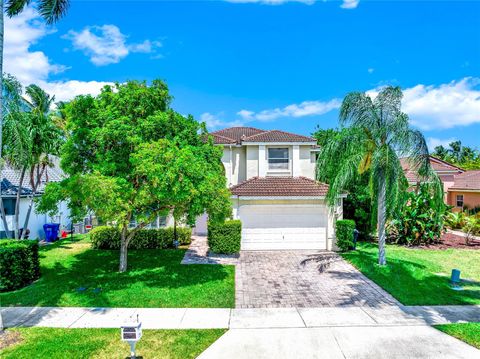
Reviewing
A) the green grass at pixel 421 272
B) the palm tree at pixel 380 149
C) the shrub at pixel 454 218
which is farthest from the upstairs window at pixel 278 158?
the shrub at pixel 454 218

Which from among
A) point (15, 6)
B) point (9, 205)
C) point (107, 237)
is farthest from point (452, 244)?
point (9, 205)

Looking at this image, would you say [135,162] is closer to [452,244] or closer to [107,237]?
[107,237]

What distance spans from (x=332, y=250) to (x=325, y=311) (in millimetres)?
8102

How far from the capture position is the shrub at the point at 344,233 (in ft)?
52.5

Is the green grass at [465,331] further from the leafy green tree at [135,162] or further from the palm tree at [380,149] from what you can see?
the leafy green tree at [135,162]

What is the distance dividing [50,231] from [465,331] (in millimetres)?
21315

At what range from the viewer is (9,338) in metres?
7.35

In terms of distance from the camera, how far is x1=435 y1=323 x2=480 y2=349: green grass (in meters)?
7.31

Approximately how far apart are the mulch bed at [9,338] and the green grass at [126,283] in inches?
69.8

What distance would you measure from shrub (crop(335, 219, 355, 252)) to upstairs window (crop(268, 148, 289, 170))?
17.8 ft

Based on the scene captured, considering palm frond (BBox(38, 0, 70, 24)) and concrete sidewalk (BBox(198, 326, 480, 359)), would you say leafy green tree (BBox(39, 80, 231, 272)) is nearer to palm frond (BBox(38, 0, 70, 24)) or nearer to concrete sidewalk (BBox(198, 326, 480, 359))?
palm frond (BBox(38, 0, 70, 24))

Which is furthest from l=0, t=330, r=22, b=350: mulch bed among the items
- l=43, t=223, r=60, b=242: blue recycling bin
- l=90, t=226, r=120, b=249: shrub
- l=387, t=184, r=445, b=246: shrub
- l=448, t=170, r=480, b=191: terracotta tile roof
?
l=448, t=170, r=480, b=191: terracotta tile roof

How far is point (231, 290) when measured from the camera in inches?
420

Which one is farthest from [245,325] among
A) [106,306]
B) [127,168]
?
[127,168]
